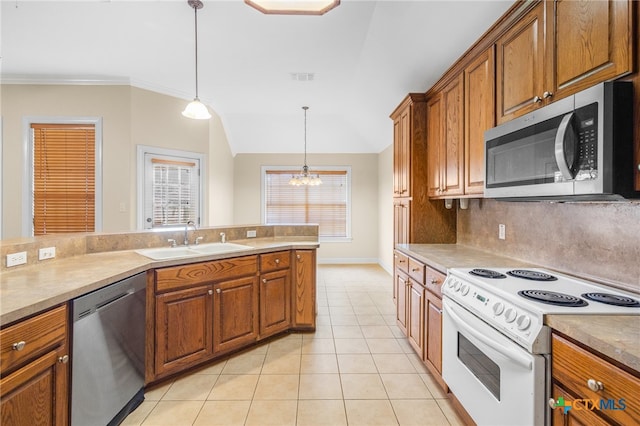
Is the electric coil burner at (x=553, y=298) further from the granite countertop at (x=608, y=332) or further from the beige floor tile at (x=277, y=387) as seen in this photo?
the beige floor tile at (x=277, y=387)

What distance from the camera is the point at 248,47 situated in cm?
302

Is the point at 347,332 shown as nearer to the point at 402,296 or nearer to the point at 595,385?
the point at 402,296

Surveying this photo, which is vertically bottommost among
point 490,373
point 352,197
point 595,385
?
point 490,373

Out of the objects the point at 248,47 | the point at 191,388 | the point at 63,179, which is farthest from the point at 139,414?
the point at 63,179

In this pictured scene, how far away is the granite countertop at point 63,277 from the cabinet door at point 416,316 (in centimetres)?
152

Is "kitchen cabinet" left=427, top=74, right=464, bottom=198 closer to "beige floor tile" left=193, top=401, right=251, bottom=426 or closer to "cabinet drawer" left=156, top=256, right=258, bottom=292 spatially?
"cabinet drawer" left=156, top=256, right=258, bottom=292

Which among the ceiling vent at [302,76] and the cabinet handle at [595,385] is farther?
the ceiling vent at [302,76]

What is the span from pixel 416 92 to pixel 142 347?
3333 mm

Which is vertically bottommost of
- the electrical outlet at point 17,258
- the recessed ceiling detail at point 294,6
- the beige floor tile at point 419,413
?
the beige floor tile at point 419,413

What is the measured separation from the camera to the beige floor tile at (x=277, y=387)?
2.02 meters

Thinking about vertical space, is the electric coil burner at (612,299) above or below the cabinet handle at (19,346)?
above

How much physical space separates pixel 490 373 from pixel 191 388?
6.39 feet

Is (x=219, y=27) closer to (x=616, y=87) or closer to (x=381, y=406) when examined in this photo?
(x=616, y=87)

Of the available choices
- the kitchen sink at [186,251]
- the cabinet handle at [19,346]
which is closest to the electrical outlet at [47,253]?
the kitchen sink at [186,251]
